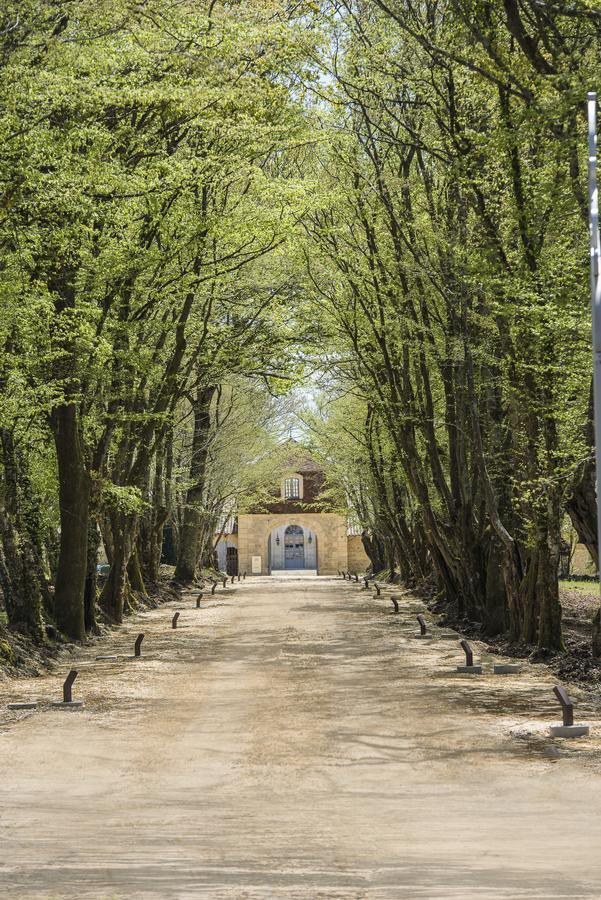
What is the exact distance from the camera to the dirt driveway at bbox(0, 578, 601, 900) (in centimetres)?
719

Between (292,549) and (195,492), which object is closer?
(195,492)

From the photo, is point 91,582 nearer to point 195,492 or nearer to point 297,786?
point 297,786

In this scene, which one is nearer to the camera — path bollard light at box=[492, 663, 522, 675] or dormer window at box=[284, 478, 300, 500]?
path bollard light at box=[492, 663, 522, 675]

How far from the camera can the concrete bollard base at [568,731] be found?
12523 millimetres

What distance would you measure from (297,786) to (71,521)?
45.7 ft

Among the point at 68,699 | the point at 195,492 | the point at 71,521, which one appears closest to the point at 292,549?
the point at 195,492

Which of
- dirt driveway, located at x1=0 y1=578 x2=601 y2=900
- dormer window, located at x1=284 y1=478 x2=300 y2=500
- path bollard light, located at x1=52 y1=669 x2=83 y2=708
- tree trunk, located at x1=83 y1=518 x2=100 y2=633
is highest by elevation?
dormer window, located at x1=284 y1=478 x2=300 y2=500

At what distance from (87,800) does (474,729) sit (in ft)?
16.2

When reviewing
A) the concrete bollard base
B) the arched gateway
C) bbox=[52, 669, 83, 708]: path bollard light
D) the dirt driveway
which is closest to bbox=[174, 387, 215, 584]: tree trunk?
the dirt driveway

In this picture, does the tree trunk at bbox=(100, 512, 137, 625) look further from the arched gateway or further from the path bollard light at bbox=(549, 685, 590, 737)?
the arched gateway

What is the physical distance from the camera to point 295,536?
84.6 m

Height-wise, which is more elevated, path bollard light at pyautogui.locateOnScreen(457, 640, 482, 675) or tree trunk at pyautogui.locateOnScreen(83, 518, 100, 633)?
tree trunk at pyautogui.locateOnScreen(83, 518, 100, 633)

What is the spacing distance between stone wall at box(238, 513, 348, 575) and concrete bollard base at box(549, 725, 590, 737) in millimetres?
67749

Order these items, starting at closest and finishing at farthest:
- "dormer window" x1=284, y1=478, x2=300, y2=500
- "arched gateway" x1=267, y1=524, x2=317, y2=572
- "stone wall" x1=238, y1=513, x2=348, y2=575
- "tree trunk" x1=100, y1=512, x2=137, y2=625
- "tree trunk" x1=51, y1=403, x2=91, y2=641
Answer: "tree trunk" x1=51, y1=403, x2=91, y2=641 < "tree trunk" x1=100, y1=512, x2=137, y2=625 < "stone wall" x1=238, y1=513, x2=348, y2=575 < "dormer window" x1=284, y1=478, x2=300, y2=500 < "arched gateway" x1=267, y1=524, x2=317, y2=572
